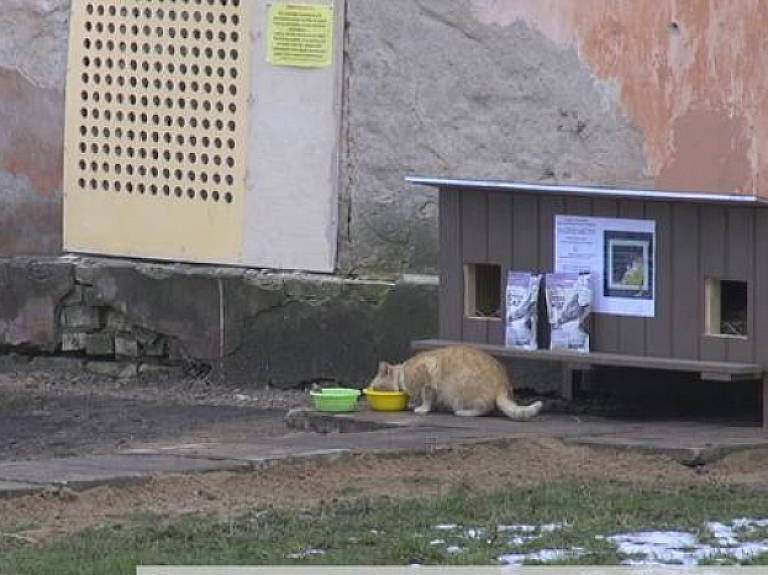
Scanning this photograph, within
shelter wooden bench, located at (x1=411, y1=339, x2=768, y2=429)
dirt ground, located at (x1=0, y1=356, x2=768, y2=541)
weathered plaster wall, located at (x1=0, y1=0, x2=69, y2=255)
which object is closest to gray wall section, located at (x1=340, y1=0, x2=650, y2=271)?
shelter wooden bench, located at (x1=411, y1=339, x2=768, y2=429)

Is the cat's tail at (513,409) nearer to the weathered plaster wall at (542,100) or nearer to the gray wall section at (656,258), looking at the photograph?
the gray wall section at (656,258)

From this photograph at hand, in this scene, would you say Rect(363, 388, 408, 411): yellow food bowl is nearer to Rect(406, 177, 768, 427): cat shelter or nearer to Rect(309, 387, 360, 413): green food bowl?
Rect(309, 387, 360, 413): green food bowl

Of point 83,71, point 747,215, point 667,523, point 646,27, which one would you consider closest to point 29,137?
point 83,71

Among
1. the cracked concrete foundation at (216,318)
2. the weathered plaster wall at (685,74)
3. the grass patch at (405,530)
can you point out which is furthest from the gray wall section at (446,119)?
the grass patch at (405,530)

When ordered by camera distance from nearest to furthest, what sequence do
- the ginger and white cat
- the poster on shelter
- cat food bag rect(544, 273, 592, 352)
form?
1. the poster on shelter
2. cat food bag rect(544, 273, 592, 352)
3. the ginger and white cat

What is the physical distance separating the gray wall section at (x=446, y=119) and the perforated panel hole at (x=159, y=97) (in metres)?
0.80

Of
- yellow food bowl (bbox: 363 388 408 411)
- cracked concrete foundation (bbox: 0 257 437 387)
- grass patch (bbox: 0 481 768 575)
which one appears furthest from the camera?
cracked concrete foundation (bbox: 0 257 437 387)

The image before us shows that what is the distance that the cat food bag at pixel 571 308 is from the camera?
36.4ft

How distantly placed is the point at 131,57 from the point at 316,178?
1.49m

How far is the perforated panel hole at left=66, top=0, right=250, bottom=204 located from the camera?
13109 mm

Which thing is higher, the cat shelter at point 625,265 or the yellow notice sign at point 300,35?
the yellow notice sign at point 300,35

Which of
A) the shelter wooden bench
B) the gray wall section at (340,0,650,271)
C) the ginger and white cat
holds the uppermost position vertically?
the gray wall section at (340,0,650,271)

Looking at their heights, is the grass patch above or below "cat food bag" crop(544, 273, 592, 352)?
below

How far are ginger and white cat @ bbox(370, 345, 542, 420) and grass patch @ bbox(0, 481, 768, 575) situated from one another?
215 centimetres
